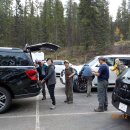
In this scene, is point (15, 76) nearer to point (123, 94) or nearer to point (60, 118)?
point (60, 118)

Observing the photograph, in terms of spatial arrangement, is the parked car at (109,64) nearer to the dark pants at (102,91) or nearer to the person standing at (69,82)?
the person standing at (69,82)

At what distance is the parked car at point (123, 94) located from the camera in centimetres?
698

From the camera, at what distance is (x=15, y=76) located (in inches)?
347

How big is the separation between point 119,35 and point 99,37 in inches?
1578

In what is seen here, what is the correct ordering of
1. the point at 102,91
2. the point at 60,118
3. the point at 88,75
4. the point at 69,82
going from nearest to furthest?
the point at 60,118
the point at 102,91
the point at 69,82
the point at 88,75

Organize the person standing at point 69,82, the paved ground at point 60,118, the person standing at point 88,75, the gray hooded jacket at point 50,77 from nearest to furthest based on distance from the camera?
the paved ground at point 60,118 < the gray hooded jacket at point 50,77 < the person standing at point 69,82 < the person standing at point 88,75

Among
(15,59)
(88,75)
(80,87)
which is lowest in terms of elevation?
(80,87)

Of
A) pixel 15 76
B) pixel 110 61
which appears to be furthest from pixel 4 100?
pixel 110 61

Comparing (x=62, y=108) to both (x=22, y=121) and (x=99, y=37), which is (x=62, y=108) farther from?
(x=99, y=37)

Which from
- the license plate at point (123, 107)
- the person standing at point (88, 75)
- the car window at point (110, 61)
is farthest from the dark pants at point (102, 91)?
the car window at point (110, 61)

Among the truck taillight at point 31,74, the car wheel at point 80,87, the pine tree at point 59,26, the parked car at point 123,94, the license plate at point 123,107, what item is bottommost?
the car wheel at point 80,87

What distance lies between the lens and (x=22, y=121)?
7.82 metres

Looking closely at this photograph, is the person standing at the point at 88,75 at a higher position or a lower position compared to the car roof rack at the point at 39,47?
lower

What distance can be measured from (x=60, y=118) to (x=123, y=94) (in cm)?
194
